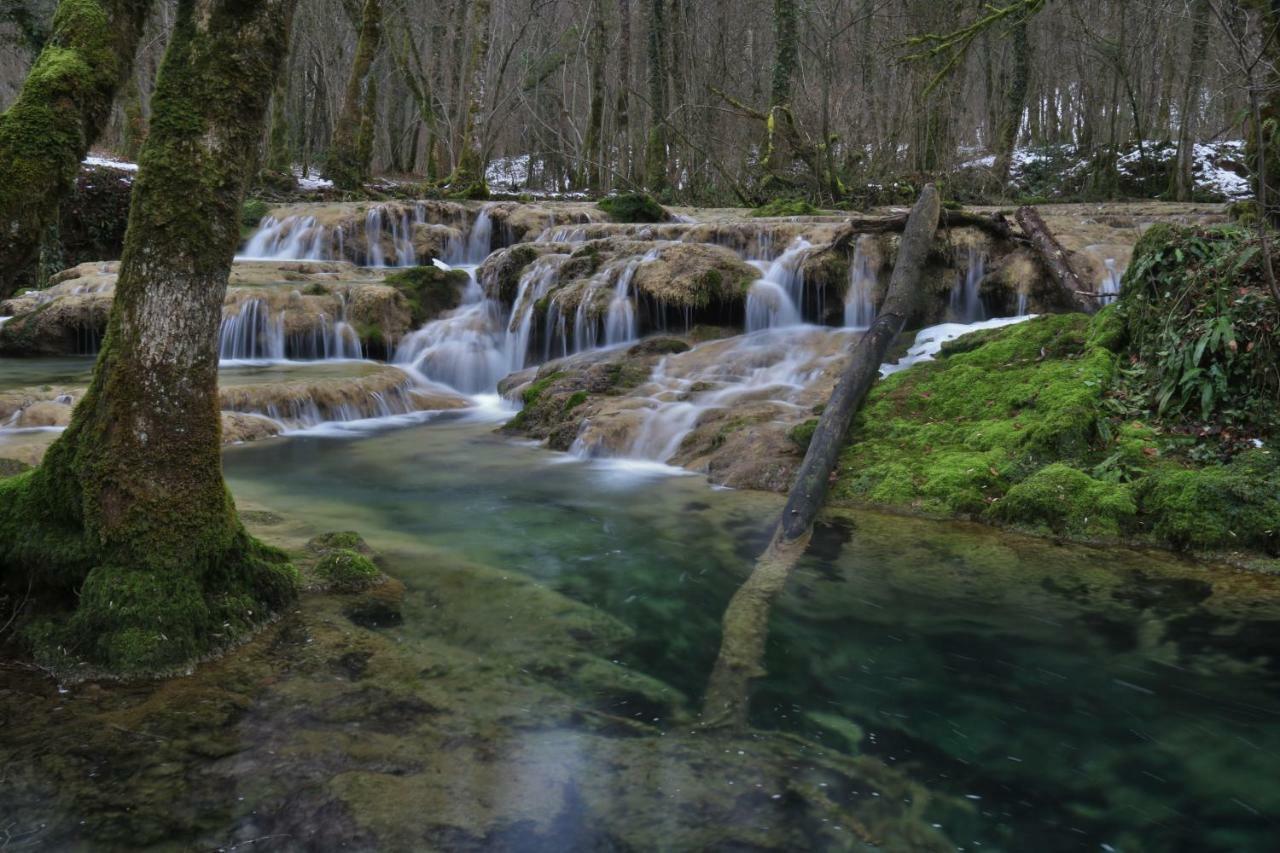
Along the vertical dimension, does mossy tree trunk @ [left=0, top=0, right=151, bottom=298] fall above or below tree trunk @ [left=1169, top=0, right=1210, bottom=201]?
below

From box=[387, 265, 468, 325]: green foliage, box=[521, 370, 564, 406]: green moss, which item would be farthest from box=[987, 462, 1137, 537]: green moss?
box=[387, 265, 468, 325]: green foliage

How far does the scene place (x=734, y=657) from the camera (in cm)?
436

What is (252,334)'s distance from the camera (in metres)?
13.7

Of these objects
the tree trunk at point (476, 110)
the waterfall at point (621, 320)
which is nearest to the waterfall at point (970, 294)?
the waterfall at point (621, 320)

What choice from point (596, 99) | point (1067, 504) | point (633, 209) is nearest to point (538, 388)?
point (1067, 504)

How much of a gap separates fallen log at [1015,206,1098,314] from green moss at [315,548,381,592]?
8.27 metres

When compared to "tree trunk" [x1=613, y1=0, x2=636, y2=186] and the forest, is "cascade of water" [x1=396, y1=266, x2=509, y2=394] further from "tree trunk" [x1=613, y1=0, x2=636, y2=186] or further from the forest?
"tree trunk" [x1=613, y1=0, x2=636, y2=186]

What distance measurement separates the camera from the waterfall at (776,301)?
476 inches

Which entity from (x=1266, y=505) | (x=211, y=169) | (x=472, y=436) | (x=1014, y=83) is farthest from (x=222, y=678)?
(x=1014, y=83)

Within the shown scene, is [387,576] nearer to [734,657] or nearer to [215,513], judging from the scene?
[215,513]

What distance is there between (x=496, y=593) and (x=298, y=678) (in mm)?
1536

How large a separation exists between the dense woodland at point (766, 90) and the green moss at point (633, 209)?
2.55m

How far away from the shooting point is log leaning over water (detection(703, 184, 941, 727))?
4.08 metres

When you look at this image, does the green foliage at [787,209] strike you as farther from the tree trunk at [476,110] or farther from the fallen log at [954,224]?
the tree trunk at [476,110]
